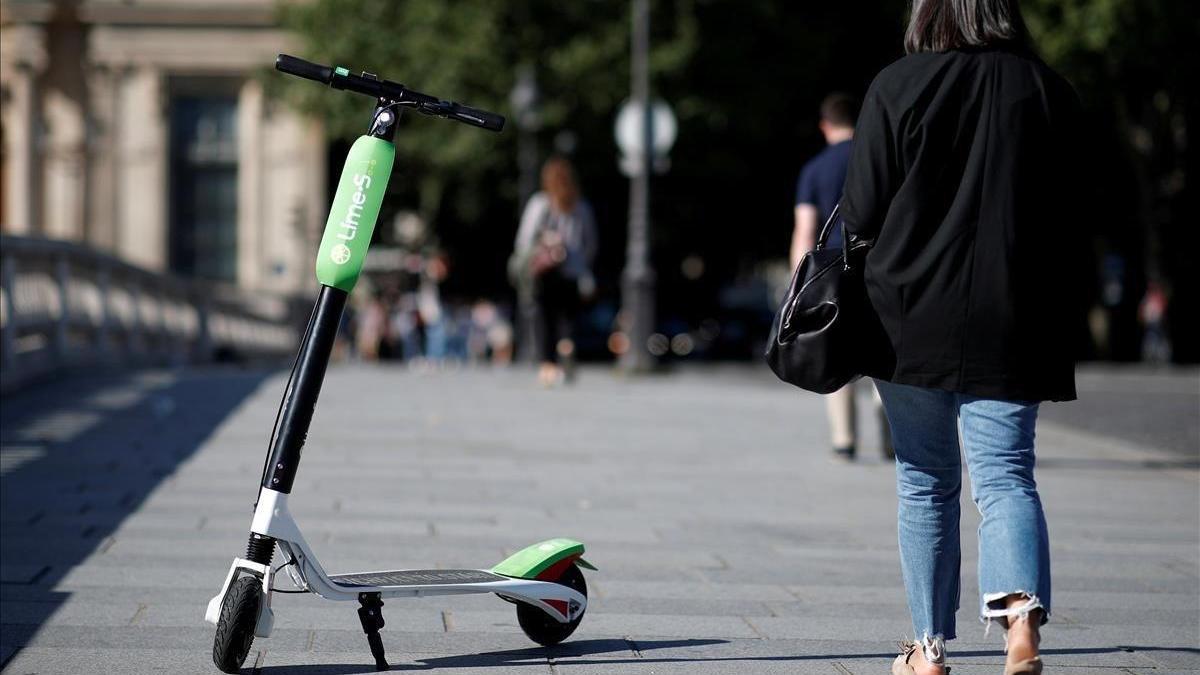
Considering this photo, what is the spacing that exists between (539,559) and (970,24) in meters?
1.73

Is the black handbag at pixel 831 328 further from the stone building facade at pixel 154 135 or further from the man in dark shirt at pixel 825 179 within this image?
the stone building facade at pixel 154 135

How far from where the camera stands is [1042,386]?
13.4 ft

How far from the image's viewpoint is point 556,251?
1423cm

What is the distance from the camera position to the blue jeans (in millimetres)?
4047

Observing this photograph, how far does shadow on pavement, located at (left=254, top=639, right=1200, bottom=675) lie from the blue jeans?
1.82 feet

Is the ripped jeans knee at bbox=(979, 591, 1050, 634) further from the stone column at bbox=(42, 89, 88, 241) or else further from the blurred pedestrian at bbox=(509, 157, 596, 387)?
the stone column at bbox=(42, 89, 88, 241)

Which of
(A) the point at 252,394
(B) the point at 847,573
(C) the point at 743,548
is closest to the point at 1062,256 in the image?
(B) the point at 847,573

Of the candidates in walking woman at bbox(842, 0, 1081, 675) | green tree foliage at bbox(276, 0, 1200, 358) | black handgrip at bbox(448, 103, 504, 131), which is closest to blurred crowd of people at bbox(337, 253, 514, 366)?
green tree foliage at bbox(276, 0, 1200, 358)

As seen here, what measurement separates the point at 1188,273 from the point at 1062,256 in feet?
122

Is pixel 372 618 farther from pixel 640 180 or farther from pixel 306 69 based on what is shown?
pixel 640 180

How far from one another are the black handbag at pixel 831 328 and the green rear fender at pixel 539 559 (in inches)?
33.5

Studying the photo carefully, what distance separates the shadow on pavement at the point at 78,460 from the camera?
5793 millimetres

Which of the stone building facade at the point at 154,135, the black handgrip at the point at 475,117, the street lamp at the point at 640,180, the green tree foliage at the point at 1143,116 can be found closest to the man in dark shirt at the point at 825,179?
the black handgrip at the point at 475,117

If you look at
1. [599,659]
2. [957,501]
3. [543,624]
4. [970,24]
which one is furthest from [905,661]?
[970,24]
